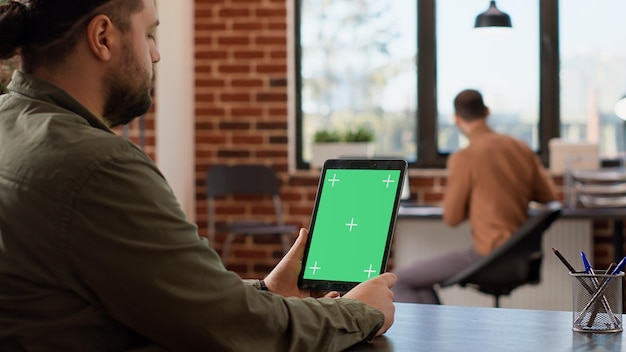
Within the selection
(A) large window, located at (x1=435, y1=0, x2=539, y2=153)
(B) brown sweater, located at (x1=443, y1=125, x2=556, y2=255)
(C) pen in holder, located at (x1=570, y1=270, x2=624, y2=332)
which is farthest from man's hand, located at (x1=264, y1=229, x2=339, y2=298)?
(A) large window, located at (x1=435, y1=0, x2=539, y2=153)

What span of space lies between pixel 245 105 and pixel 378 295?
4.92 metres

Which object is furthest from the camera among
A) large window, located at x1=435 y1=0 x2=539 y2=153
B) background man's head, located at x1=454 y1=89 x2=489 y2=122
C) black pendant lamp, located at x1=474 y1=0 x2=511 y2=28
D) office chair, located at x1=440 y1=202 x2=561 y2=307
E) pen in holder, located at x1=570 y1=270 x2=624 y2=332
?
large window, located at x1=435 y1=0 x2=539 y2=153

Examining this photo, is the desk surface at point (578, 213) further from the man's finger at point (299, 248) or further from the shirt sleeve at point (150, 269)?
the shirt sleeve at point (150, 269)

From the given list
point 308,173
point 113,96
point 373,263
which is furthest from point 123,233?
point 308,173

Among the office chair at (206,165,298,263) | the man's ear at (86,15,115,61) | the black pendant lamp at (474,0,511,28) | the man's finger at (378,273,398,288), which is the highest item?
the black pendant lamp at (474,0,511,28)

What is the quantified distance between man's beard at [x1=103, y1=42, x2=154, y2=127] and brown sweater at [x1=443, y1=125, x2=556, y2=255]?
3.20 metres

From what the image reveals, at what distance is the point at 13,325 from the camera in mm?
1292

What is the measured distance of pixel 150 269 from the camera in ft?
4.12

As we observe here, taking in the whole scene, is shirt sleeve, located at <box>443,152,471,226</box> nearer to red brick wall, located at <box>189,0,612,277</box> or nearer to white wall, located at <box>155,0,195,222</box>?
red brick wall, located at <box>189,0,612,277</box>

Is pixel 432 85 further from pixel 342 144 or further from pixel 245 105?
pixel 245 105

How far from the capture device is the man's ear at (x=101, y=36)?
4.56 feet

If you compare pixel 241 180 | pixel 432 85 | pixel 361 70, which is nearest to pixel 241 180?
pixel 241 180

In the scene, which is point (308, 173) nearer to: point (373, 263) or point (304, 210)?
point (304, 210)

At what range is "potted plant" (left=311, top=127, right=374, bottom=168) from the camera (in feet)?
19.7
